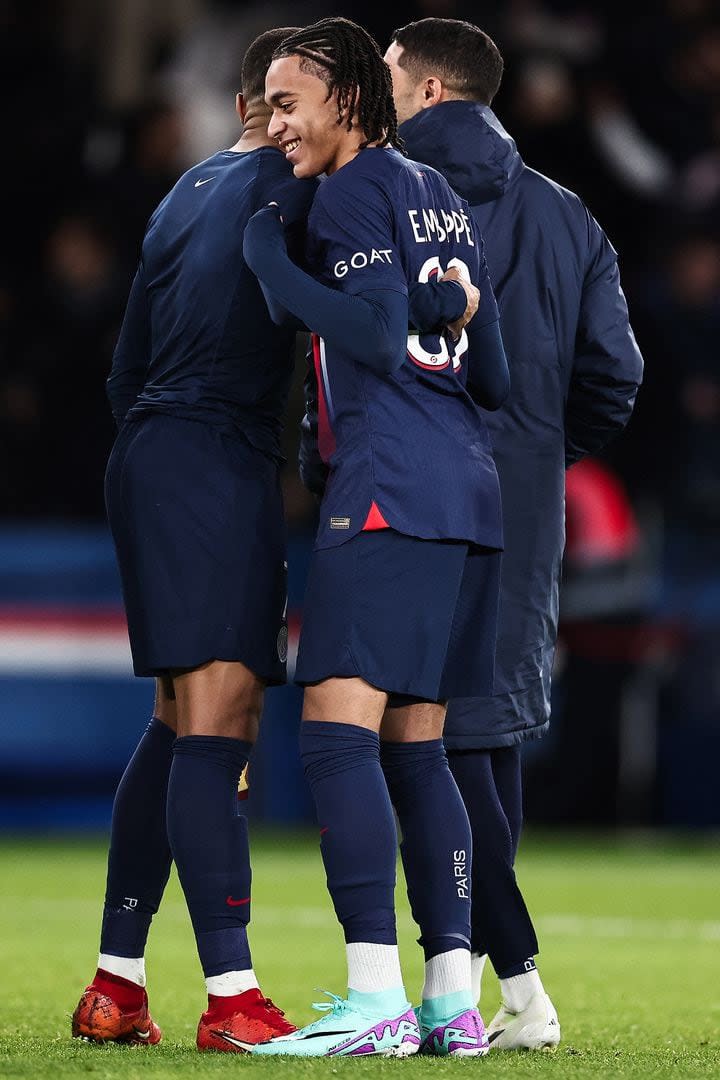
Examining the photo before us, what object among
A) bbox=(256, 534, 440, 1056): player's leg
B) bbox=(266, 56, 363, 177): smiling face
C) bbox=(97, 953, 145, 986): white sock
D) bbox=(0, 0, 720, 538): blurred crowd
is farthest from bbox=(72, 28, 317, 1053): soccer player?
bbox=(0, 0, 720, 538): blurred crowd

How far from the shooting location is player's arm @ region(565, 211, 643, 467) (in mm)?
3992

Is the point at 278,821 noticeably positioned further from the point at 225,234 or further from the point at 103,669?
the point at 225,234

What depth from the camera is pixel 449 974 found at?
3.31 meters

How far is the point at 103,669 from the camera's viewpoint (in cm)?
812

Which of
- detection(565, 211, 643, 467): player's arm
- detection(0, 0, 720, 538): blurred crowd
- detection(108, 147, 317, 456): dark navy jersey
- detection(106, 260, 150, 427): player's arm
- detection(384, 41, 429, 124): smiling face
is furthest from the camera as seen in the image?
detection(0, 0, 720, 538): blurred crowd

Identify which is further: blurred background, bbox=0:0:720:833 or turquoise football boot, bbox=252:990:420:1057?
blurred background, bbox=0:0:720:833

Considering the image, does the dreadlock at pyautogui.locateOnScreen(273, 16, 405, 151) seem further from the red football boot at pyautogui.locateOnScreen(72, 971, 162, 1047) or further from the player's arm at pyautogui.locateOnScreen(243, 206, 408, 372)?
the red football boot at pyautogui.locateOnScreen(72, 971, 162, 1047)

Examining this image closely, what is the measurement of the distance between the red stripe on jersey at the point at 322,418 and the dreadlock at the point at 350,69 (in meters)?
0.36

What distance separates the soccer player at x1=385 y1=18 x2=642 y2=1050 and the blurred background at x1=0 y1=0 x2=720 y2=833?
113 inches

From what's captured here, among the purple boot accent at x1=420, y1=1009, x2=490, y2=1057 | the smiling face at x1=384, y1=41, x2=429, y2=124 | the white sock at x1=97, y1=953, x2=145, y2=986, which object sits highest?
the smiling face at x1=384, y1=41, x2=429, y2=124

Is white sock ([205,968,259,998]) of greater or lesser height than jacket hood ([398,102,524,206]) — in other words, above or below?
below

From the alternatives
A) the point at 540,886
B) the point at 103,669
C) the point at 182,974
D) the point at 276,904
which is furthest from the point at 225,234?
the point at 103,669

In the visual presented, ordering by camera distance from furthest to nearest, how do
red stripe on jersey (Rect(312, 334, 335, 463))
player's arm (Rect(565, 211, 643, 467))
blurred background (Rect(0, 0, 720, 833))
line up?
blurred background (Rect(0, 0, 720, 833)) < player's arm (Rect(565, 211, 643, 467)) < red stripe on jersey (Rect(312, 334, 335, 463))

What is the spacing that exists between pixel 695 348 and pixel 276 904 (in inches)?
160
